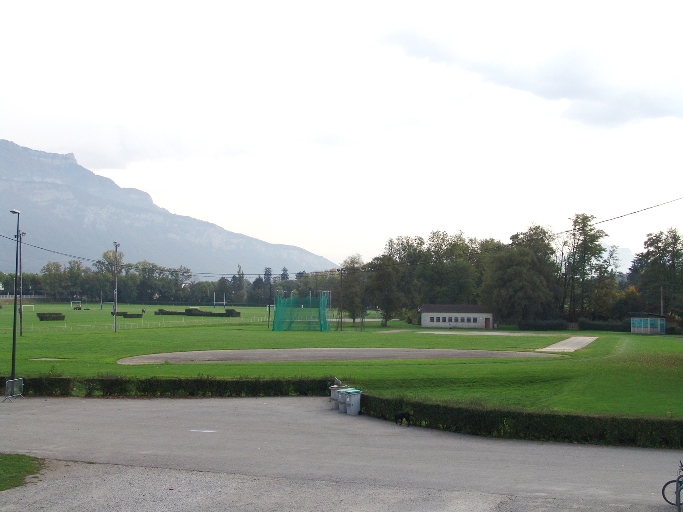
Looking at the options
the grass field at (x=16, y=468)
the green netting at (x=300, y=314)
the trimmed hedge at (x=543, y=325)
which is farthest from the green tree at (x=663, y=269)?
the grass field at (x=16, y=468)

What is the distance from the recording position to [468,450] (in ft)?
55.8

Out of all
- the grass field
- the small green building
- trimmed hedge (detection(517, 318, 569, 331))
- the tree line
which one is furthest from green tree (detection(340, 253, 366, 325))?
the grass field

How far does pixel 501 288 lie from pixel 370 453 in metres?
79.2

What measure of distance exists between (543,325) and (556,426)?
3021 inches

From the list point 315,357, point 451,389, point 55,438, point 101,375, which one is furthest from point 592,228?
point 55,438

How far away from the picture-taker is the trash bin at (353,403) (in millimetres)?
22719

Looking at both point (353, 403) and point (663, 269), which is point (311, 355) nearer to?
point (353, 403)

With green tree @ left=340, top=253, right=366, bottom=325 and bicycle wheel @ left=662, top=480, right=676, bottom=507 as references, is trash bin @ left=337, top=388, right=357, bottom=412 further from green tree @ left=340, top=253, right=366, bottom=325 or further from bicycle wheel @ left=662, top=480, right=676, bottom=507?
green tree @ left=340, top=253, right=366, bottom=325

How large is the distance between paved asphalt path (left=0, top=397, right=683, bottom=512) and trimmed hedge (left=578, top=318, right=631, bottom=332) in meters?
77.4

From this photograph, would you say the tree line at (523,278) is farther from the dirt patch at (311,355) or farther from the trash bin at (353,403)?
the trash bin at (353,403)

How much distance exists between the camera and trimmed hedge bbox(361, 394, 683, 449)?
17219mm

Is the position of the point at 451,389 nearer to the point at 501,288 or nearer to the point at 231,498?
the point at 231,498

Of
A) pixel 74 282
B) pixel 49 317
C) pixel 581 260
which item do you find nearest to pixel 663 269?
pixel 581 260

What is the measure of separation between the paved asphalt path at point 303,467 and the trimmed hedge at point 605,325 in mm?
77394
